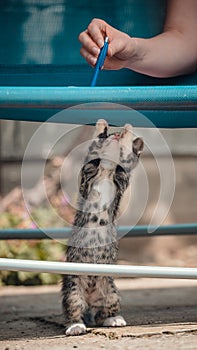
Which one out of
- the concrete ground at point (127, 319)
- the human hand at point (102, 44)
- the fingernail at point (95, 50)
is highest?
the human hand at point (102, 44)

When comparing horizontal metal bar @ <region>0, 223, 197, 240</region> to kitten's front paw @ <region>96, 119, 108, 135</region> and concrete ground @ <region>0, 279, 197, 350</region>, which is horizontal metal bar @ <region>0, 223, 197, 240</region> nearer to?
concrete ground @ <region>0, 279, 197, 350</region>

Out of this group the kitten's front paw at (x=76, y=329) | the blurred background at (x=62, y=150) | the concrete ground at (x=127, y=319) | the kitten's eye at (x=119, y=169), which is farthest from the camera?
the blurred background at (x=62, y=150)

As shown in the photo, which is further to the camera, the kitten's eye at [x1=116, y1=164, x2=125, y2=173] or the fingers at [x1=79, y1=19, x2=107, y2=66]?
the kitten's eye at [x1=116, y1=164, x2=125, y2=173]

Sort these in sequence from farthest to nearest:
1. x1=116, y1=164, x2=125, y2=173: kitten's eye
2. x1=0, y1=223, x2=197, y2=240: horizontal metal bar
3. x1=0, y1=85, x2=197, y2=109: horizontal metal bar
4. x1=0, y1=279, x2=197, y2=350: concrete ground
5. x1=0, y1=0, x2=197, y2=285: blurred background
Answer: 1. x1=0, y1=223, x2=197, y2=240: horizontal metal bar
2. x1=0, y1=0, x2=197, y2=285: blurred background
3. x1=116, y1=164, x2=125, y2=173: kitten's eye
4. x1=0, y1=279, x2=197, y2=350: concrete ground
5. x1=0, y1=85, x2=197, y2=109: horizontal metal bar

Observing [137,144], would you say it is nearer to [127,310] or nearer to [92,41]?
[92,41]

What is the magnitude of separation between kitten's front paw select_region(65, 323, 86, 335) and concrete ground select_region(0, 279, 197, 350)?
28mm

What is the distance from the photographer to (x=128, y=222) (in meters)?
5.80

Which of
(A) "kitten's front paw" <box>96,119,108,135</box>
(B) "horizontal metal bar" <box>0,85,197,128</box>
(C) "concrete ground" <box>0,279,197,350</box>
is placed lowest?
(C) "concrete ground" <box>0,279,197,350</box>

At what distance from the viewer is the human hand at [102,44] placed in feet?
9.32

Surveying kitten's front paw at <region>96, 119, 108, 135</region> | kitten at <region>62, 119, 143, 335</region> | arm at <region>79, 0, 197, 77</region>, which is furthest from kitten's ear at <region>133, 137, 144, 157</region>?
arm at <region>79, 0, 197, 77</region>

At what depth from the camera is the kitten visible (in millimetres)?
3047

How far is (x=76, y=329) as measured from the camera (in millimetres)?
2973

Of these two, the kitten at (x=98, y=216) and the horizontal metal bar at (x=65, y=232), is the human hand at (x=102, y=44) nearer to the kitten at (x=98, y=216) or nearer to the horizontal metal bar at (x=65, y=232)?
the kitten at (x=98, y=216)

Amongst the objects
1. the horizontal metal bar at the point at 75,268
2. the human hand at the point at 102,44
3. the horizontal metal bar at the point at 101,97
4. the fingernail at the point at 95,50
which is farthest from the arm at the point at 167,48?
the horizontal metal bar at the point at 75,268
